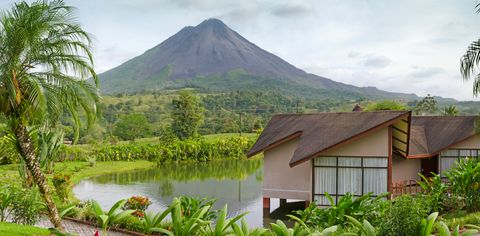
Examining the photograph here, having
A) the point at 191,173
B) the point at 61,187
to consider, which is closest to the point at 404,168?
the point at 61,187

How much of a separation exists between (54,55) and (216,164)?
2894 cm

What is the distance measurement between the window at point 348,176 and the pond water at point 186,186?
2.37 m

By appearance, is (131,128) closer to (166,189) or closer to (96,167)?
(96,167)

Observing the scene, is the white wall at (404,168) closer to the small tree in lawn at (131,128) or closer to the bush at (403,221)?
the bush at (403,221)

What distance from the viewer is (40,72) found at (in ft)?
35.1

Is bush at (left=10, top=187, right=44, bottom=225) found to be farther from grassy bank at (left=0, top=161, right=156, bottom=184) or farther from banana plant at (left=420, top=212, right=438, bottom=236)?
grassy bank at (left=0, top=161, right=156, bottom=184)

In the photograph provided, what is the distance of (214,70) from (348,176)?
13200 centimetres

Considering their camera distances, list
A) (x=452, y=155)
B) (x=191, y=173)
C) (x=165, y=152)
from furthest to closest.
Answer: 1. (x=165, y=152)
2. (x=191, y=173)
3. (x=452, y=155)

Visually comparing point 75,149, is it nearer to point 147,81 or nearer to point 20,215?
point 20,215

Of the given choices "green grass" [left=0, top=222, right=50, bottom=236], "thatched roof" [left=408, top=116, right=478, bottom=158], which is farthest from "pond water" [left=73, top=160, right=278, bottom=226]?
"green grass" [left=0, top=222, right=50, bottom=236]

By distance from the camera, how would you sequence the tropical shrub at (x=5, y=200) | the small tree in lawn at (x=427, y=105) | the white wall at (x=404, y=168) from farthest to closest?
the small tree in lawn at (x=427, y=105) → the white wall at (x=404, y=168) → the tropical shrub at (x=5, y=200)

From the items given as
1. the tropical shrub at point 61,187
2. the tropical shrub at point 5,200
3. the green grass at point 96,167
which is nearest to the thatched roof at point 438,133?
the tropical shrub at point 61,187

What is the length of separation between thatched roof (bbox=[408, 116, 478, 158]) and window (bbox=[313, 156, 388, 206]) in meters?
4.06

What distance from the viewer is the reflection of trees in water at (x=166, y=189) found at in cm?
2303
